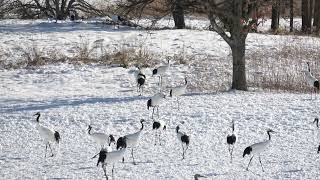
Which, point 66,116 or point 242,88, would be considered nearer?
point 66,116

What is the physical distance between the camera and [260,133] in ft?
36.5

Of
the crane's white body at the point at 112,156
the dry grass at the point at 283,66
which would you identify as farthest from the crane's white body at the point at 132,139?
the dry grass at the point at 283,66

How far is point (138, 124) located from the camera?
38.8 ft

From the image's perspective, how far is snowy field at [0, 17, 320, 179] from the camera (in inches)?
364

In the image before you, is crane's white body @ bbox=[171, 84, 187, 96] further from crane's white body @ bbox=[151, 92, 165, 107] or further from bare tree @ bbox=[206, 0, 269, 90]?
bare tree @ bbox=[206, 0, 269, 90]

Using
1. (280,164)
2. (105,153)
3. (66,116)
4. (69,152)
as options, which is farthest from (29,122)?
(280,164)

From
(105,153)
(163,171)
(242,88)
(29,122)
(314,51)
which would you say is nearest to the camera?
(105,153)

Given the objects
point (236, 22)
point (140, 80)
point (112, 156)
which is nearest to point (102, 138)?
point (112, 156)

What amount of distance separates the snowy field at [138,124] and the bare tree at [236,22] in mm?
695

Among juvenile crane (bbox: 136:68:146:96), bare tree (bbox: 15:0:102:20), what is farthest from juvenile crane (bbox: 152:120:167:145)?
bare tree (bbox: 15:0:102:20)

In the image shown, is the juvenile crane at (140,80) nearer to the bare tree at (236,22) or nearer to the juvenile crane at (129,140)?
the bare tree at (236,22)

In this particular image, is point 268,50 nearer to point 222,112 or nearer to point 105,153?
point 222,112

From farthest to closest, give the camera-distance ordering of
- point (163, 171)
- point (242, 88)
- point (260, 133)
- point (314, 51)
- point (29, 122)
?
point (314, 51), point (242, 88), point (29, 122), point (260, 133), point (163, 171)

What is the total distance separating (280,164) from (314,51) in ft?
43.2
